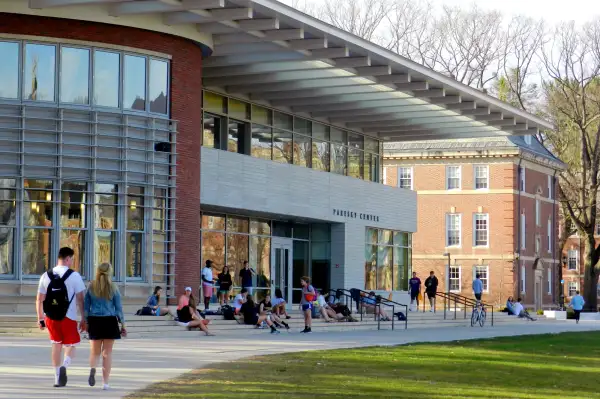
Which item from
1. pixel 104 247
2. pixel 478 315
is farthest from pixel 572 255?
pixel 104 247

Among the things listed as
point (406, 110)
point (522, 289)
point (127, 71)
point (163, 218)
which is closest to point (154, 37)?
point (127, 71)

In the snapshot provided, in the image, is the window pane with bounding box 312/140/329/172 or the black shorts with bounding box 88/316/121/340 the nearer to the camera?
the black shorts with bounding box 88/316/121/340

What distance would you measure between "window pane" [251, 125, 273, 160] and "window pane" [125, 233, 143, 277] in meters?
9.44

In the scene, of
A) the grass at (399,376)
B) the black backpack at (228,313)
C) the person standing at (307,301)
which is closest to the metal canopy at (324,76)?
the person standing at (307,301)

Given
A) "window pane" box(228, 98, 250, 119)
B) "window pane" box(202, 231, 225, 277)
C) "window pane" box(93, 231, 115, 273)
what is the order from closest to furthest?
"window pane" box(93, 231, 115, 273), "window pane" box(202, 231, 225, 277), "window pane" box(228, 98, 250, 119)

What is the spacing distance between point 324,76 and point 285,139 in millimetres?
4936

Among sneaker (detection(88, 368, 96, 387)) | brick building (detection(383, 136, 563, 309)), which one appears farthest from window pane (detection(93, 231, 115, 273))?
brick building (detection(383, 136, 563, 309))

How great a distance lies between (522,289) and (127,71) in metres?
46.1

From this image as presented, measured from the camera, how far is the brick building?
71.7 metres

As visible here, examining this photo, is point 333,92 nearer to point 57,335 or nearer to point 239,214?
point 239,214

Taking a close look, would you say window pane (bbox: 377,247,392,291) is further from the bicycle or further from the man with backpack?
the man with backpack

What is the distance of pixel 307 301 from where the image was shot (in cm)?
3475

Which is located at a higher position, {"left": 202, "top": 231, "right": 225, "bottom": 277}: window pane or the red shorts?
{"left": 202, "top": 231, "right": 225, "bottom": 277}: window pane

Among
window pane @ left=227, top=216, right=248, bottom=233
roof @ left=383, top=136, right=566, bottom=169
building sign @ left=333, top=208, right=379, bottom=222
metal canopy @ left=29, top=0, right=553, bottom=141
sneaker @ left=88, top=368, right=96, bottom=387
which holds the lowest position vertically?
sneaker @ left=88, top=368, right=96, bottom=387
